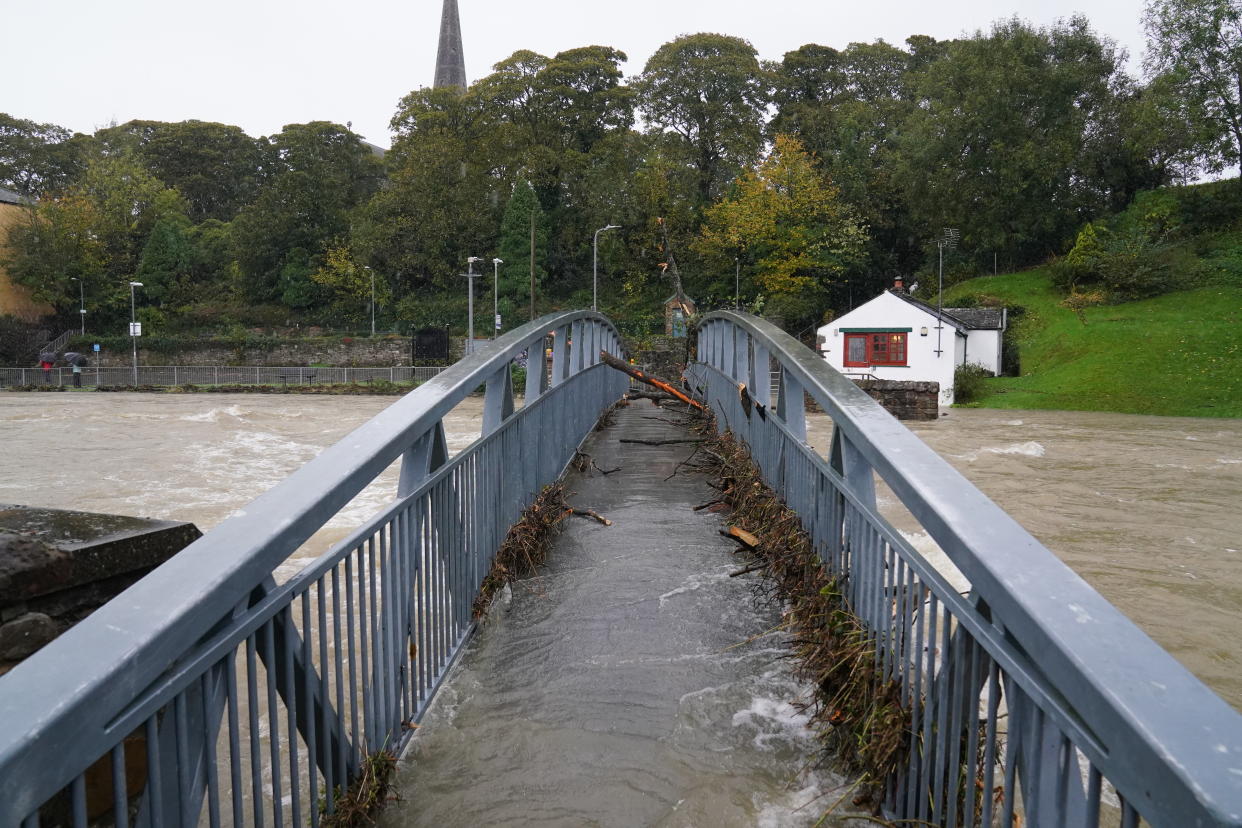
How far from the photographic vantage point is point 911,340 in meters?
29.5

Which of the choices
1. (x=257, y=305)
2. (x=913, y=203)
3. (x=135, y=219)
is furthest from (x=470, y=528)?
(x=135, y=219)

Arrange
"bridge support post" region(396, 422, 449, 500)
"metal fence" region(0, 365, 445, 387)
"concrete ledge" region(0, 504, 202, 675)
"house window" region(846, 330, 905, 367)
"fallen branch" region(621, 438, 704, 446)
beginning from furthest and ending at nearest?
"metal fence" region(0, 365, 445, 387) → "house window" region(846, 330, 905, 367) → "fallen branch" region(621, 438, 704, 446) → "bridge support post" region(396, 422, 449, 500) → "concrete ledge" region(0, 504, 202, 675)

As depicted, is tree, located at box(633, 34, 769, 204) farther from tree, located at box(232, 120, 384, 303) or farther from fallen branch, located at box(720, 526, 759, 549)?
fallen branch, located at box(720, 526, 759, 549)

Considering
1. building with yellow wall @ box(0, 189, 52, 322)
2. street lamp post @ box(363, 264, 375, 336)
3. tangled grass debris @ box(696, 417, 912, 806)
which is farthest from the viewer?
building with yellow wall @ box(0, 189, 52, 322)

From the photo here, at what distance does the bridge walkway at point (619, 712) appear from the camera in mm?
2311

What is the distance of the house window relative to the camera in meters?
29.8

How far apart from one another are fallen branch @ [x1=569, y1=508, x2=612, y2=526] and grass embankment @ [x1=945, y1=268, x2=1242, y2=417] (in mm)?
22445

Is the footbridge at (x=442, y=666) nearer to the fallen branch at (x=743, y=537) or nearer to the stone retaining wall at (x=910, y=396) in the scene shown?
the fallen branch at (x=743, y=537)

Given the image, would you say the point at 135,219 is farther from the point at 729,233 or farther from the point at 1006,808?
the point at 1006,808

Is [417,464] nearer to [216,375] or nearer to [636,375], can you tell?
[636,375]

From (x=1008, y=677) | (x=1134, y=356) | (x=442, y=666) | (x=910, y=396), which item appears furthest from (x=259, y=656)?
(x=1134, y=356)

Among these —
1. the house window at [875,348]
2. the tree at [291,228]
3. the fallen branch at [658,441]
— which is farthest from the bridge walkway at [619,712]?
the tree at [291,228]

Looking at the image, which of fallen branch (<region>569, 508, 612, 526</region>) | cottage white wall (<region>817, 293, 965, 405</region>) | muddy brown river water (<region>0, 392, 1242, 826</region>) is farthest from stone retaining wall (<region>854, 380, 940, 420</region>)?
fallen branch (<region>569, 508, 612, 526</region>)

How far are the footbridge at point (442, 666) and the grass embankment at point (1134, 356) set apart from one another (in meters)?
24.5
